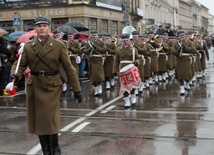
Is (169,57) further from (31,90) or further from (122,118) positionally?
(31,90)

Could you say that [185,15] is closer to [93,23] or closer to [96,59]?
[93,23]

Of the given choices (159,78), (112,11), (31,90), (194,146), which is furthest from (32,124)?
(112,11)

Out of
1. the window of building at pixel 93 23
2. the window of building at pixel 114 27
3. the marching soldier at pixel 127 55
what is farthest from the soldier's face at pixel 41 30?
the window of building at pixel 114 27

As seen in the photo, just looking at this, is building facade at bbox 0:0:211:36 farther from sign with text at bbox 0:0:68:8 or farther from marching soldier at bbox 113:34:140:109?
marching soldier at bbox 113:34:140:109

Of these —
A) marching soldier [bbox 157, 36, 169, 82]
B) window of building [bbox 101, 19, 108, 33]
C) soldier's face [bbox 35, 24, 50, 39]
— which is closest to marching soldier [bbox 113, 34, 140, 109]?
soldier's face [bbox 35, 24, 50, 39]

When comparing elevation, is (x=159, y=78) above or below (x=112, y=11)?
below

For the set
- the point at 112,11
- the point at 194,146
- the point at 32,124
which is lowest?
the point at 194,146

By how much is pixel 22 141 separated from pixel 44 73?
6.65ft

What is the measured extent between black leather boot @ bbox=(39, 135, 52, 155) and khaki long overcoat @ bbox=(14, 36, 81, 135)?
0.60 ft

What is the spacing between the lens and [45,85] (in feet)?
18.5

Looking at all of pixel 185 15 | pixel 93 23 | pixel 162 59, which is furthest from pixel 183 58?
pixel 185 15

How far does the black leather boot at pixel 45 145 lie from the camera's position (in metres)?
5.79

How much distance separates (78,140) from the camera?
7152 millimetres

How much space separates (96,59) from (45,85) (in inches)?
314
